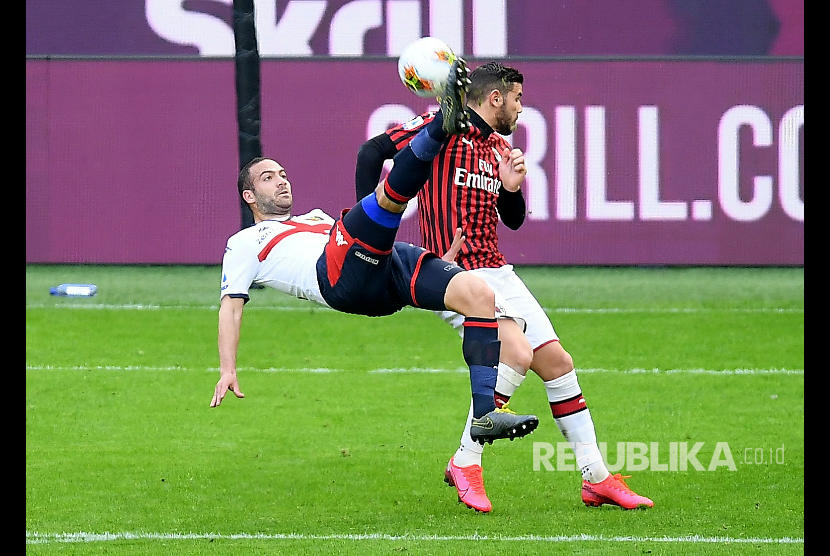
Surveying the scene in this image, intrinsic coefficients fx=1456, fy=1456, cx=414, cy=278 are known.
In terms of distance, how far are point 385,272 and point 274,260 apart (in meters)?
0.69

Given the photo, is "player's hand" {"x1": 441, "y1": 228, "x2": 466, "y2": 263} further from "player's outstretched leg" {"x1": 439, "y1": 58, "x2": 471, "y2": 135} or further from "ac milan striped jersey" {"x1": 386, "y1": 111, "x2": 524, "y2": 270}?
"player's outstretched leg" {"x1": 439, "y1": 58, "x2": 471, "y2": 135}

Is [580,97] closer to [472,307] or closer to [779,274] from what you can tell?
[779,274]

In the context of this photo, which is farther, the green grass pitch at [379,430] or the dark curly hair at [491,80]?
the dark curly hair at [491,80]

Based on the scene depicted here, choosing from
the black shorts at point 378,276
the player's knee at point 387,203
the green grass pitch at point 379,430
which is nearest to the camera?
the player's knee at point 387,203

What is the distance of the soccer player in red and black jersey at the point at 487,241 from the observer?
7.36m

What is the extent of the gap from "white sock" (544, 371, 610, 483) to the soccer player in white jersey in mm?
813

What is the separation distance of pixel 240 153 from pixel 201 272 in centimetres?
236

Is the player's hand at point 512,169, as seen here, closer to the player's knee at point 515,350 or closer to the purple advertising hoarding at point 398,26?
the player's knee at point 515,350

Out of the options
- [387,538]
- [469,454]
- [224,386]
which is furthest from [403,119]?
[387,538]

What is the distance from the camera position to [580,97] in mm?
17328

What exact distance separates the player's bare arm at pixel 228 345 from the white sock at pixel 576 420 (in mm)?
1632

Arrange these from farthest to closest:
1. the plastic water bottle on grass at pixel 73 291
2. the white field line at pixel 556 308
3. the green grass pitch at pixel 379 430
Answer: the plastic water bottle on grass at pixel 73 291
the white field line at pixel 556 308
the green grass pitch at pixel 379 430

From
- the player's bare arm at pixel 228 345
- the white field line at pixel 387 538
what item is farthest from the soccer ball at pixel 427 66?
the white field line at pixel 387 538
